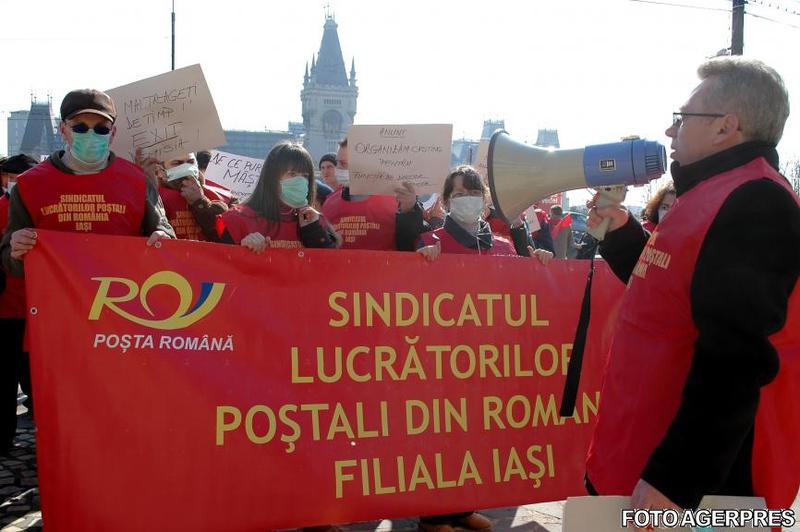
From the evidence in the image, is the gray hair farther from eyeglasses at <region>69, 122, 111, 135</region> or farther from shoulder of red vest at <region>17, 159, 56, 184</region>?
shoulder of red vest at <region>17, 159, 56, 184</region>

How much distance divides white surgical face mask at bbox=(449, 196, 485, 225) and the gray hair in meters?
2.44

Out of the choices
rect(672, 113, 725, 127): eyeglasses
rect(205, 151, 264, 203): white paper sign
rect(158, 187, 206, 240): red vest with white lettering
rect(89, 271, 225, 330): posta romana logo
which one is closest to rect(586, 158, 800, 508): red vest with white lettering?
rect(672, 113, 725, 127): eyeglasses

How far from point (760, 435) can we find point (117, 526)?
2.49m

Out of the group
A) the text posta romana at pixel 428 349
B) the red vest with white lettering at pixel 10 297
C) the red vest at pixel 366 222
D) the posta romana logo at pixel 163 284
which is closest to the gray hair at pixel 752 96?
the text posta romana at pixel 428 349

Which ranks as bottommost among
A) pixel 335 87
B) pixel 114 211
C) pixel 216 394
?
pixel 216 394

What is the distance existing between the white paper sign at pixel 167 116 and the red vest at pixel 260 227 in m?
0.71

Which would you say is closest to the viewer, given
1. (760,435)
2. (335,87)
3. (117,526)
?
(760,435)

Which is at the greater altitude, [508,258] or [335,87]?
[335,87]

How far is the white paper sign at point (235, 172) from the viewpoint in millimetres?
7867

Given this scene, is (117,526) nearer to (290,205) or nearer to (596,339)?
(290,205)

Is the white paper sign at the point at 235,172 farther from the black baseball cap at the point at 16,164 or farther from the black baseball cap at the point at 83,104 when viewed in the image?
the black baseball cap at the point at 83,104

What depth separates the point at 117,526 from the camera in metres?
3.15

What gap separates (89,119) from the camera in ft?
11.3

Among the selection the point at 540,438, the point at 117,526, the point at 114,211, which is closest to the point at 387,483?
the point at 540,438
